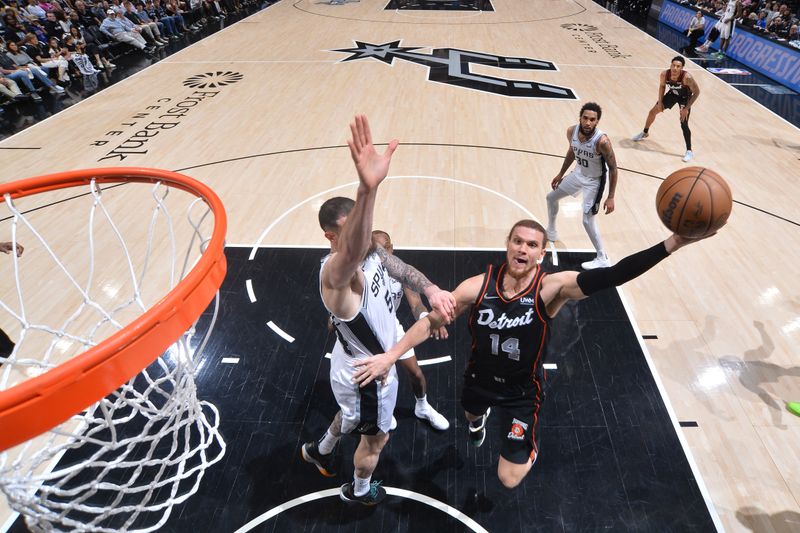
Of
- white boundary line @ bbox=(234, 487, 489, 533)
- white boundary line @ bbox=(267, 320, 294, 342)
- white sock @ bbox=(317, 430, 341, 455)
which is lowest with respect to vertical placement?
white boundary line @ bbox=(234, 487, 489, 533)

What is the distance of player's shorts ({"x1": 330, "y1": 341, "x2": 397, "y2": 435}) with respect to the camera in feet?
8.79

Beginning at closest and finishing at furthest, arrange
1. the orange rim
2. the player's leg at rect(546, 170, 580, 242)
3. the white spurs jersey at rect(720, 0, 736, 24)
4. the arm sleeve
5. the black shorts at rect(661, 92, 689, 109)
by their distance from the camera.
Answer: the orange rim < the arm sleeve < the player's leg at rect(546, 170, 580, 242) < the black shorts at rect(661, 92, 689, 109) < the white spurs jersey at rect(720, 0, 736, 24)

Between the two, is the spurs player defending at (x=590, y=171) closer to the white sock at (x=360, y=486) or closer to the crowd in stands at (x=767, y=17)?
the white sock at (x=360, y=486)

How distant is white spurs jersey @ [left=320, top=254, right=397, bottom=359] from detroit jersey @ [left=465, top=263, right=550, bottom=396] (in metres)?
0.50

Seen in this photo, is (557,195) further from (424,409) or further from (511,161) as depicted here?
(424,409)

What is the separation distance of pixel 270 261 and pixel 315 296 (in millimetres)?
829

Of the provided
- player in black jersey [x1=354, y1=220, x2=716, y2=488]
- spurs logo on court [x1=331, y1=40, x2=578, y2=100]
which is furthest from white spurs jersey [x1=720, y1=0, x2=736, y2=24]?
player in black jersey [x1=354, y1=220, x2=716, y2=488]

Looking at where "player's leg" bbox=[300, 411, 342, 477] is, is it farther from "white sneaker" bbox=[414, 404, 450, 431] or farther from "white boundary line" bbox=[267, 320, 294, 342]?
"white boundary line" bbox=[267, 320, 294, 342]

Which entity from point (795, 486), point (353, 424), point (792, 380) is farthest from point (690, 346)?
point (353, 424)

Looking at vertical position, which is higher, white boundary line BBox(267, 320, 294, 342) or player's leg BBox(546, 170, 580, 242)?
player's leg BBox(546, 170, 580, 242)

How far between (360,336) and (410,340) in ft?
1.04

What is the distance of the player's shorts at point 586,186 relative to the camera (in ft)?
15.4

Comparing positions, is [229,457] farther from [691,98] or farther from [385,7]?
[385,7]

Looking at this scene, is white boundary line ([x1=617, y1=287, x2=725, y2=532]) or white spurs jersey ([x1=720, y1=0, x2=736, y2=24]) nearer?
white boundary line ([x1=617, y1=287, x2=725, y2=532])
